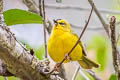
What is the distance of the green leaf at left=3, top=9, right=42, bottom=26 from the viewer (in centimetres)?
154

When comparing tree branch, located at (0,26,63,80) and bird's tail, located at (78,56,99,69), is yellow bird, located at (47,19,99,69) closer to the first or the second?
bird's tail, located at (78,56,99,69)

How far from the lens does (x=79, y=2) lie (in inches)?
173

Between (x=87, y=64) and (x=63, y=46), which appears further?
(x=87, y=64)

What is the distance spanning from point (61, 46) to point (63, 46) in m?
0.01

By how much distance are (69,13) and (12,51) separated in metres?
3.13

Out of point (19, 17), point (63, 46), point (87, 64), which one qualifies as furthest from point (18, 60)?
point (87, 64)

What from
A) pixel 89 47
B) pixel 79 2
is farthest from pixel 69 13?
pixel 89 47

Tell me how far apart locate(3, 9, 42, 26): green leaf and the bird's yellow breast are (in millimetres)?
493

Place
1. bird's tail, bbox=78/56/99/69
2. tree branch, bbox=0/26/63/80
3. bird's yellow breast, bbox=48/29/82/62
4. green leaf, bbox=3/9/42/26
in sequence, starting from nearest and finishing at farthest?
1. tree branch, bbox=0/26/63/80
2. green leaf, bbox=3/9/42/26
3. bird's yellow breast, bbox=48/29/82/62
4. bird's tail, bbox=78/56/99/69

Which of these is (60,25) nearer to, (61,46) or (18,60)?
Result: (61,46)

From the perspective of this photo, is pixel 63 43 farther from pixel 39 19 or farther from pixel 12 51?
pixel 12 51

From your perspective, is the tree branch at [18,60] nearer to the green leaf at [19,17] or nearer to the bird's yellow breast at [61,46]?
the green leaf at [19,17]

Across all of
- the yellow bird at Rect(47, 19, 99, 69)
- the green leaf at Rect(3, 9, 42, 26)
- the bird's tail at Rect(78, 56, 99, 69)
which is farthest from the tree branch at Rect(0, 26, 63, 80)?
the bird's tail at Rect(78, 56, 99, 69)

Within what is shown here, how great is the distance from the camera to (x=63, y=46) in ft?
7.02
